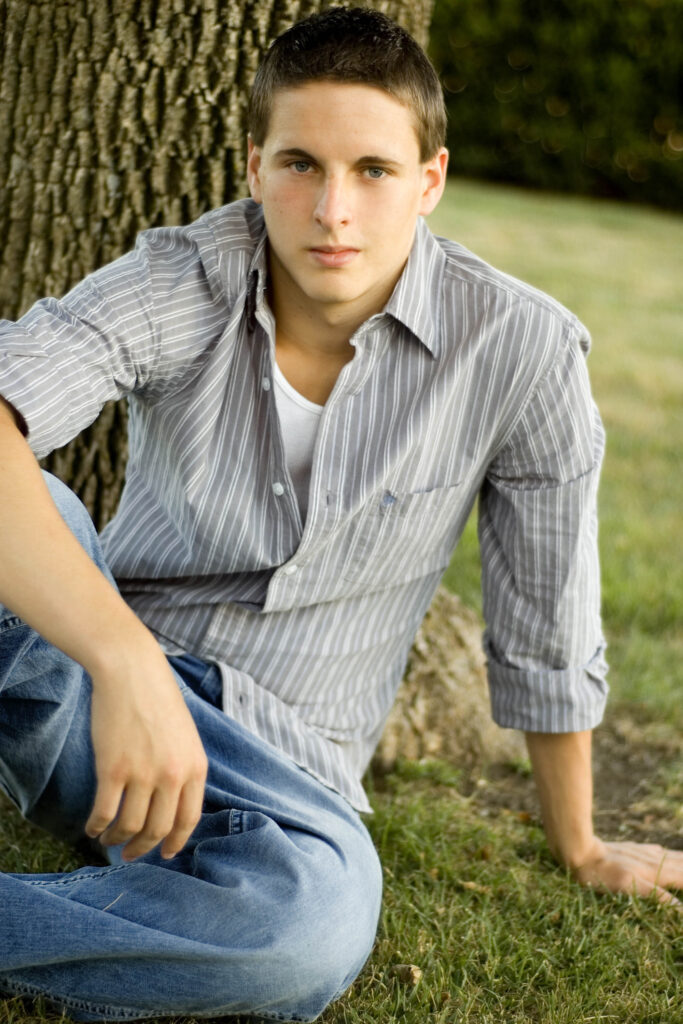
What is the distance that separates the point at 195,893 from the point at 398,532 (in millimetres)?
790

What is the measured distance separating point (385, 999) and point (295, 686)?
628 mm

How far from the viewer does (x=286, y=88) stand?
2.18 meters

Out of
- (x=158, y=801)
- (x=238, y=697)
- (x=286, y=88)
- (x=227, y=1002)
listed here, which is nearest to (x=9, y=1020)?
(x=227, y=1002)

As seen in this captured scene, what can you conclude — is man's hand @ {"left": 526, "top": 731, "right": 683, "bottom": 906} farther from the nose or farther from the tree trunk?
the tree trunk

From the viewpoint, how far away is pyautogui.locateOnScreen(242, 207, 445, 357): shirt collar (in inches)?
88.6

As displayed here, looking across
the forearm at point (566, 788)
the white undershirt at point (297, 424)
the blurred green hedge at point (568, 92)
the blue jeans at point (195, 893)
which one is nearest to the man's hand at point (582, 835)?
the forearm at point (566, 788)

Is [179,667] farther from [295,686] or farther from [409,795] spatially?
[409,795]

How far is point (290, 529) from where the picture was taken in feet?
7.48

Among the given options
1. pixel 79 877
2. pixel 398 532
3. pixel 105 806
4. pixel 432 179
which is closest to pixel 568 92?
pixel 432 179

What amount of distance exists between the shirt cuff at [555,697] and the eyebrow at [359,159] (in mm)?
1072

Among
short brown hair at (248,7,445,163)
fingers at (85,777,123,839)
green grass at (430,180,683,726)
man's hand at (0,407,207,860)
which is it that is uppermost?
short brown hair at (248,7,445,163)

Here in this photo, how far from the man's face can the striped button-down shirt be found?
Result: 0.32 feet

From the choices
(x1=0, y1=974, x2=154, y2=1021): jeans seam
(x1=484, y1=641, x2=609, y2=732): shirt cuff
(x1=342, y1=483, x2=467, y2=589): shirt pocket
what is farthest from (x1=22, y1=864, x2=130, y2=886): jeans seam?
(x1=484, y1=641, x2=609, y2=732): shirt cuff

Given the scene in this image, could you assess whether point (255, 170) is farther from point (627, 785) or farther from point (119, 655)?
point (627, 785)
